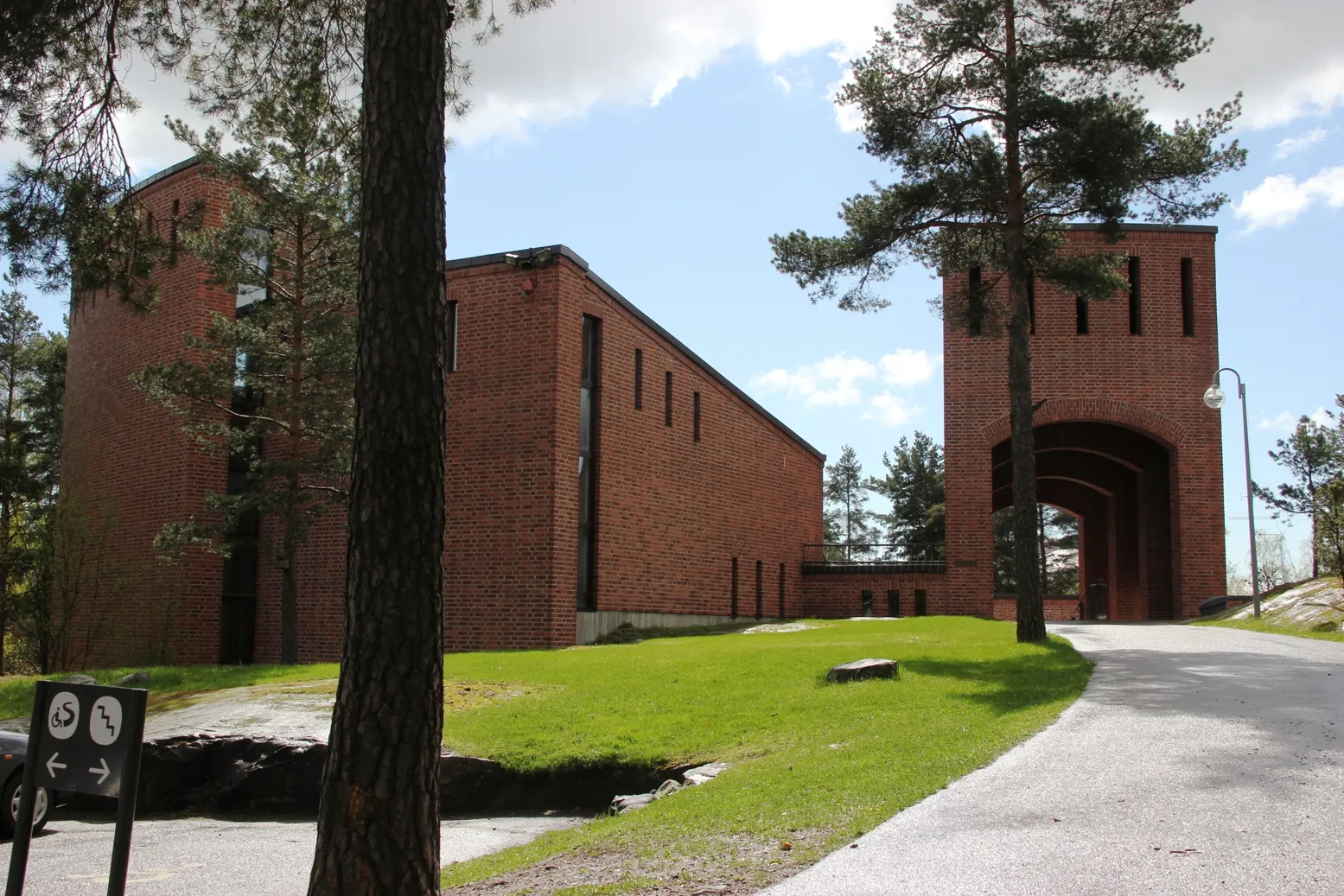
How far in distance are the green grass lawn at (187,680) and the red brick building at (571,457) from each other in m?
4.37

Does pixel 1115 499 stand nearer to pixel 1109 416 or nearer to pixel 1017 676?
pixel 1109 416

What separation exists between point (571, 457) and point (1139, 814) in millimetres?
16068

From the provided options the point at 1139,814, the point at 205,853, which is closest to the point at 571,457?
the point at 205,853

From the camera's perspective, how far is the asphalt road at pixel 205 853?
7898 mm

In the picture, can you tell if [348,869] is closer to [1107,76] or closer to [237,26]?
[237,26]

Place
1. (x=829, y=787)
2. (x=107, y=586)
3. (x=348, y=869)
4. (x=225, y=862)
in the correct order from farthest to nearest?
(x=107, y=586)
(x=225, y=862)
(x=829, y=787)
(x=348, y=869)

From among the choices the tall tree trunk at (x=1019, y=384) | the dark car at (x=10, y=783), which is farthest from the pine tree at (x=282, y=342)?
the tall tree trunk at (x=1019, y=384)

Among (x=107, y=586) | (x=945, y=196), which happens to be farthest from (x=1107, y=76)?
(x=107, y=586)

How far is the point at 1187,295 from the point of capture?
27375 millimetres

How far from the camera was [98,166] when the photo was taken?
939cm

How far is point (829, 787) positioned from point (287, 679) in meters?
10.5

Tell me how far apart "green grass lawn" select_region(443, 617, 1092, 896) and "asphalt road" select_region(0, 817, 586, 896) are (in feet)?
3.37

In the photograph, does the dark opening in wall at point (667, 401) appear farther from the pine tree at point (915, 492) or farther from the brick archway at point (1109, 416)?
the pine tree at point (915, 492)

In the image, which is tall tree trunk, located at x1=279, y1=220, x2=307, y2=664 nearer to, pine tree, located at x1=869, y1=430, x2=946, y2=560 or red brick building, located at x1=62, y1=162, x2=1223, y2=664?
red brick building, located at x1=62, y1=162, x2=1223, y2=664
